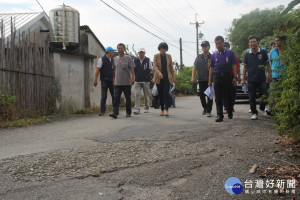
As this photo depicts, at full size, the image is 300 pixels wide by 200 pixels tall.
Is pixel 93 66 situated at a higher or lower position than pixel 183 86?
higher

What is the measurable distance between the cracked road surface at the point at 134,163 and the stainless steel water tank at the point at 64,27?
594 cm

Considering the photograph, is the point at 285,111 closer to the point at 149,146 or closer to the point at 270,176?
the point at 270,176

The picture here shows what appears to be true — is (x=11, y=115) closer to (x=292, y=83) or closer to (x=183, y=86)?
(x=292, y=83)

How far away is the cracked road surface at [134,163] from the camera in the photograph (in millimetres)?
2746

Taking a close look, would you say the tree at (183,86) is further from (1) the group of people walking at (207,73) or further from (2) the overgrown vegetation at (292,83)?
(2) the overgrown vegetation at (292,83)

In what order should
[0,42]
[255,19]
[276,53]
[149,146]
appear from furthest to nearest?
1. [255,19]
2. [0,42]
3. [276,53]
4. [149,146]

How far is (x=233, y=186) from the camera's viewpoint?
8.98 feet

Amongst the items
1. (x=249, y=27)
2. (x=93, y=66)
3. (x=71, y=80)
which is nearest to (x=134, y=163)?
(x=71, y=80)

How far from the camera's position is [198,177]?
3012 mm

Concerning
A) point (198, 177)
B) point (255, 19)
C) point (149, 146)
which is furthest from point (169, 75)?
point (255, 19)

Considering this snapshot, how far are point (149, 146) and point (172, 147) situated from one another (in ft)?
1.03

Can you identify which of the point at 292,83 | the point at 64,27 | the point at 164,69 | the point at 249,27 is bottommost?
the point at 292,83

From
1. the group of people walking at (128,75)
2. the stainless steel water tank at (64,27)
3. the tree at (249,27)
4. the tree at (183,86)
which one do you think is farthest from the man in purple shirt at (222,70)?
the tree at (249,27)

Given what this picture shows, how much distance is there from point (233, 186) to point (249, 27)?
35042mm
